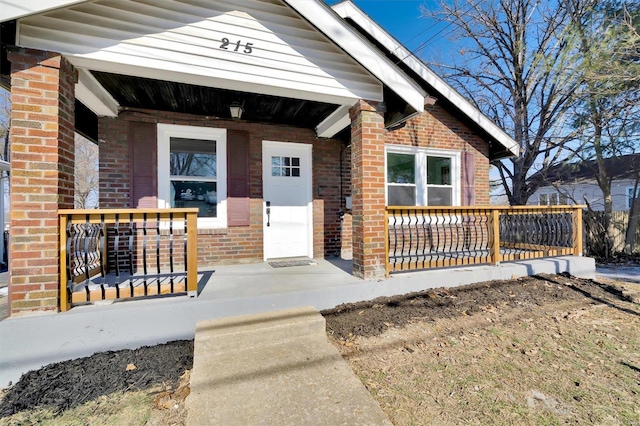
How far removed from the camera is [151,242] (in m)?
4.77

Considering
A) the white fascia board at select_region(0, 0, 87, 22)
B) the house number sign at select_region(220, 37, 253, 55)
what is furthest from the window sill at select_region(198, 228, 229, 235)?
the white fascia board at select_region(0, 0, 87, 22)

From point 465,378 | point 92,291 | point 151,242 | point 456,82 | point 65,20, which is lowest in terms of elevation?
point 465,378

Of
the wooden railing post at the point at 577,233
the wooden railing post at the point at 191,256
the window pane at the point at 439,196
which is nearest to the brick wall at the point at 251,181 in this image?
the wooden railing post at the point at 191,256

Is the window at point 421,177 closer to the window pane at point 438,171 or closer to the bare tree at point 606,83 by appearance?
the window pane at point 438,171

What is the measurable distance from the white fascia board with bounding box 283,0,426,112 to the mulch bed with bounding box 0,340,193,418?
379cm

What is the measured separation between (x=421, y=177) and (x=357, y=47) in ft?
11.7

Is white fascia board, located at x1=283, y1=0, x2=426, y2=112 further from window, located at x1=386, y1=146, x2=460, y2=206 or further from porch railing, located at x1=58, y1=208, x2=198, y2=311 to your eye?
porch railing, located at x1=58, y1=208, x2=198, y2=311

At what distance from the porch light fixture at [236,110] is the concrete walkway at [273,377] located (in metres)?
3.05

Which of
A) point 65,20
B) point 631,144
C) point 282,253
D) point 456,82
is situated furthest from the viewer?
point 456,82

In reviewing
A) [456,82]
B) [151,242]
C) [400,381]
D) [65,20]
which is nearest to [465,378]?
[400,381]

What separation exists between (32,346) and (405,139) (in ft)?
20.8

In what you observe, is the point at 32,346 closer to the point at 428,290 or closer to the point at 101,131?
the point at 101,131

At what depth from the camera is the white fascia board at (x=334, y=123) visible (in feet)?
15.1

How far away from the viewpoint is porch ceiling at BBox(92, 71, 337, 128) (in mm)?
3879
